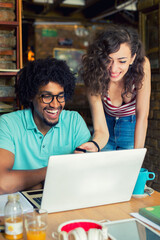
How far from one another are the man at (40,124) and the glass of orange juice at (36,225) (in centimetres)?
68

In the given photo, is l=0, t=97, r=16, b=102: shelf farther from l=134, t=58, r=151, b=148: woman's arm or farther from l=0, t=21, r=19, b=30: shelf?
l=134, t=58, r=151, b=148: woman's arm

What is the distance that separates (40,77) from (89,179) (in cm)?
82

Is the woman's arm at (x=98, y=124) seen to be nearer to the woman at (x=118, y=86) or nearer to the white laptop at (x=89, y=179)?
the woman at (x=118, y=86)

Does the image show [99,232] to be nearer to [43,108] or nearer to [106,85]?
[43,108]

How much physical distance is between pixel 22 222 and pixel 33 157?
77 centimetres

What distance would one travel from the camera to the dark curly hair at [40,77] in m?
1.84

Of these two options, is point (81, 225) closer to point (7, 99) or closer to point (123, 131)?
point (123, 131)

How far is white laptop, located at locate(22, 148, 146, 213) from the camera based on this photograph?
1138mm

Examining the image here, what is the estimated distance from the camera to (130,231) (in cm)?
107

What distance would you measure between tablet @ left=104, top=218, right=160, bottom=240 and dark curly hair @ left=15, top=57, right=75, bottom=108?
953mm

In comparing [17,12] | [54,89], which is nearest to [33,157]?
[54,89]

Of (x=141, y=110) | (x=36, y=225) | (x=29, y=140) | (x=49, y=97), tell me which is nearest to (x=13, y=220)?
(x=36, y=225)

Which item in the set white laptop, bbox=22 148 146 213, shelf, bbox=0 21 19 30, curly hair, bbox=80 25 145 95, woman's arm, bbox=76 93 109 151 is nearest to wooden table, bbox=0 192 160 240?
white laptop, bbox=22 148 146 213

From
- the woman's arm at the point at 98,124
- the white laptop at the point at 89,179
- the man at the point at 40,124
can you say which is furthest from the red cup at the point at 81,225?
the woman's arm at the point at 98,124
